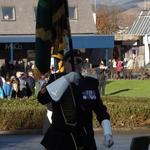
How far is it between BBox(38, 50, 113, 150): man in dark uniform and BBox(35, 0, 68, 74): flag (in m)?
0.46

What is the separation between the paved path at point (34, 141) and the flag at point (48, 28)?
7.00 m

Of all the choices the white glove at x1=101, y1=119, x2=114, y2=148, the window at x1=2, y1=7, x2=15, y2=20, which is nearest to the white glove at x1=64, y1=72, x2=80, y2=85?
the white glove at x1=101, y1=119, x2=114, y2=148

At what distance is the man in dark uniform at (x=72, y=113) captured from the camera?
6.30 m

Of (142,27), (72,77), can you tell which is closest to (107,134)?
(72,77)

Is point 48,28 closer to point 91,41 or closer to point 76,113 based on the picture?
point 76,113

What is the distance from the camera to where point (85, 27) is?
57969mm

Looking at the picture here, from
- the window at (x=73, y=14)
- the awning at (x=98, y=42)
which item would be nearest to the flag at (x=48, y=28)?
the awning at (x=98, y=42)

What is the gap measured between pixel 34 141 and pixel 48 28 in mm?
9348

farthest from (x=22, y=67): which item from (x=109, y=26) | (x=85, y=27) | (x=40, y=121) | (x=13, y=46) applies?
(x=109, y=26)

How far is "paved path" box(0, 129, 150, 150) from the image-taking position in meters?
14.4

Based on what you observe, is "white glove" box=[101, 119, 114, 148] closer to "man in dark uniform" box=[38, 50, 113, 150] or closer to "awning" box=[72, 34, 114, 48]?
"man in dark uniform" box=[38, 50, 113, 150]

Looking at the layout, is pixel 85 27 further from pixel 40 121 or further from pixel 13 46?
pixel 40 121

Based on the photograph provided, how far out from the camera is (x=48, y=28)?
6895mm

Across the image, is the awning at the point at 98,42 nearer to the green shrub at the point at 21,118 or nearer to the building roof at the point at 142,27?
the building roof at the point at 142,27
